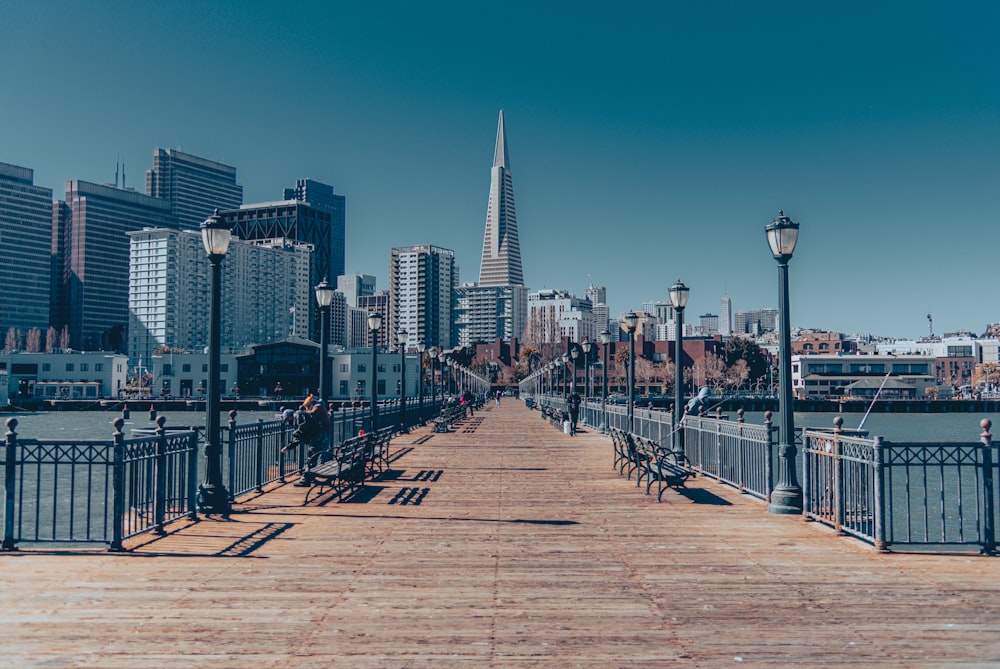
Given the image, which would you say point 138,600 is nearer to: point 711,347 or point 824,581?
point 824,581

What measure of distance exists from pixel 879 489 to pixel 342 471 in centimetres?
811

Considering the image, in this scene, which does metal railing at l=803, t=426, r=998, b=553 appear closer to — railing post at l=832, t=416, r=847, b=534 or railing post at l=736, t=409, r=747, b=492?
railing post at l=832, t=416, r=847, b=534

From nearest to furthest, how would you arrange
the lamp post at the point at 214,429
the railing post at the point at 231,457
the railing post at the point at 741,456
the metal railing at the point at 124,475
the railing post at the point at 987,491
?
the railing post at the point at 987,491
the metal railing at the point at 124,475
the lamp post at the point at 214,429
the railing post at the point at 231,457
the railing post at the point at 741,456

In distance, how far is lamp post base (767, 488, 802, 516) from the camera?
11688mm

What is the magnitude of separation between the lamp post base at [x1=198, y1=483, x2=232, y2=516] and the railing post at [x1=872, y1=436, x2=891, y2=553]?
8468mm

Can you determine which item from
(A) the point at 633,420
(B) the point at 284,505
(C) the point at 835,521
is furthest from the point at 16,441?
(A) the point at 633,420

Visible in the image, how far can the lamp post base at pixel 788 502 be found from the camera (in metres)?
11.7

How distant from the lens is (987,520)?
29.5 feet

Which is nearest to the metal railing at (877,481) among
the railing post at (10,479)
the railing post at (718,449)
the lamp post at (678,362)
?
the railing post at (718,449)

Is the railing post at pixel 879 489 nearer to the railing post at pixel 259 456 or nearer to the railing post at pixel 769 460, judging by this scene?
the railing post at pixel 769 460

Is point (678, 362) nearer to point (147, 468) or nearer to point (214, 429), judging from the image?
point (214, 429)

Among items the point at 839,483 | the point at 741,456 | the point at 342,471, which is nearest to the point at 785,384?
the point at 839,483

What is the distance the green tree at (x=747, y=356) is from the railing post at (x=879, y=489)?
154 meters

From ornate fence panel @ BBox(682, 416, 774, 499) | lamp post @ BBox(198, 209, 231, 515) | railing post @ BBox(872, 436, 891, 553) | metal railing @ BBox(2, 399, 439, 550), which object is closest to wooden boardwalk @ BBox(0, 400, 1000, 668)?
railing post @ BBox(872, 436, 891, 553)
